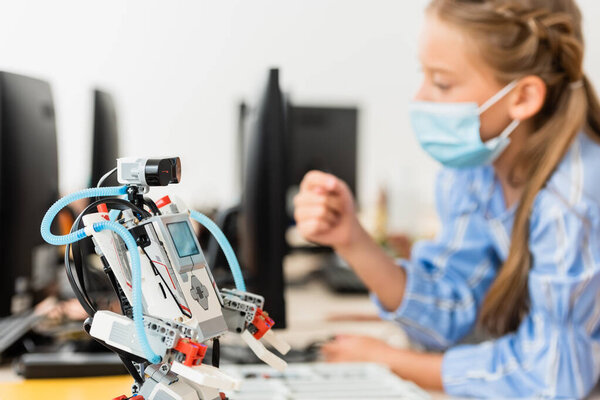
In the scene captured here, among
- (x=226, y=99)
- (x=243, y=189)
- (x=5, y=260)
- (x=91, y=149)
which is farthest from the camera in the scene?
(x=226, y=99)

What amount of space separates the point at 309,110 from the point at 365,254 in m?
1.00

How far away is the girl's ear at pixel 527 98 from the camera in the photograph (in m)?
0.97

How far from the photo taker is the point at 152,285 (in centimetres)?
48

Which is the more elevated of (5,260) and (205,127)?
(205,127)

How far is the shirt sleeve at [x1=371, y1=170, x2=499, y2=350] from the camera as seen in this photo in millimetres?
1084

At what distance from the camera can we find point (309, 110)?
6.53ft

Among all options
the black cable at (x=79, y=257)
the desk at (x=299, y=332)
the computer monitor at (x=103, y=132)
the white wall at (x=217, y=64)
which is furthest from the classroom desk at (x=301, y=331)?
the white wall at (x=217, y=64)

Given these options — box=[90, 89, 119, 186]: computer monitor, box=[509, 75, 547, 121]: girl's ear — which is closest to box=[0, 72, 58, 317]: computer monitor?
box=[90, 89, 119, 186]: computer monitor

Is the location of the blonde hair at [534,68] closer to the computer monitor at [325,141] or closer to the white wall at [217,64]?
the computer monitor at [325,141]

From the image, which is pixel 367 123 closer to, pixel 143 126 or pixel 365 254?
pixel 143 126

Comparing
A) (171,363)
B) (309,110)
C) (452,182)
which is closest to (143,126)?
(309,110)

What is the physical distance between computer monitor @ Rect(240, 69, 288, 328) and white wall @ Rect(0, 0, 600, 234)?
3.94ft

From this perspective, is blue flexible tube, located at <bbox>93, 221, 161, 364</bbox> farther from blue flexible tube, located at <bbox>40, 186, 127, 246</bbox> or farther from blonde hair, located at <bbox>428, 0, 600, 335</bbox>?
blonde hair, located at <bbox>428, 0, 600, 335</bbox>

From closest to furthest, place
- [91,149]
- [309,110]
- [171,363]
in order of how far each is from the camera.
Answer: [171,363], [91,149], [309,110]
